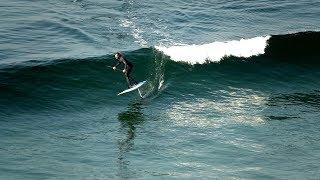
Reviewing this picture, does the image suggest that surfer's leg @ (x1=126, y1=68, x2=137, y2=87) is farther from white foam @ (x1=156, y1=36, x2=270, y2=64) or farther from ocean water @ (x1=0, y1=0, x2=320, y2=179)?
white foam @ (x1=156, y1=36, x2=270, y2=64)

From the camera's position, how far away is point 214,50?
23.2 metres

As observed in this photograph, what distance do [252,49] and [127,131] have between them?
9294 mm

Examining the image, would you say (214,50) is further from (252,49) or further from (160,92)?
(160,92)

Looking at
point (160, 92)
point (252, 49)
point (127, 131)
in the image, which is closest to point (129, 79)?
point (160, 92)

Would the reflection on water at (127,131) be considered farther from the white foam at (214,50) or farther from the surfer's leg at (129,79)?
the white foam at (214,50)

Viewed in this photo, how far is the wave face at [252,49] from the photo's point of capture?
74.9 ft

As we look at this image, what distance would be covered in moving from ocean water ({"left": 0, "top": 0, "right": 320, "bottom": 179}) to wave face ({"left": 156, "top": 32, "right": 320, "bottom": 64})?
2.1 inches

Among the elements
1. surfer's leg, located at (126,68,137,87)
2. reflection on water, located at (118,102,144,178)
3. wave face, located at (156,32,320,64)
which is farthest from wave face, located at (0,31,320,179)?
surfer's leg, located at (126,68,137,87)

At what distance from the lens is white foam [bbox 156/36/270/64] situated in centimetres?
2268

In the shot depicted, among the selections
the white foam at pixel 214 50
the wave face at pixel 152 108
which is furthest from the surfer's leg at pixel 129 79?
the white foam at pixel 214 50

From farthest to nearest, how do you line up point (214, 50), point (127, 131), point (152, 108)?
point (214, 50) → point (152, 108) → point (127, 131)

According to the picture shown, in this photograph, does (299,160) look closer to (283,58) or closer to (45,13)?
(283,58)

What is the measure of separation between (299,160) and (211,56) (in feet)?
30.5

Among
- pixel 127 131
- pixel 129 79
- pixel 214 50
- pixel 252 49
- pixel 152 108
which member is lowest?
pixel 127 131
